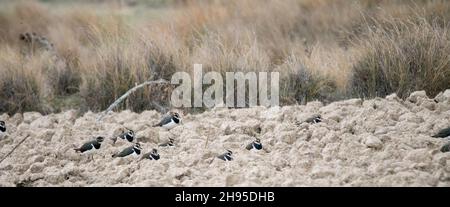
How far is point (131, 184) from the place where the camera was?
228 inches

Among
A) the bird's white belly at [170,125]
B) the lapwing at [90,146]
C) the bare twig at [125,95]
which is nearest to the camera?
the lapwing at [90,146]

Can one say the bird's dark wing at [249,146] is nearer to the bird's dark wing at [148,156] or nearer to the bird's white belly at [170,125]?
the bird's dark wing at [148,156]

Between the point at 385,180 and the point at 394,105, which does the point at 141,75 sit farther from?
the point at 385,180

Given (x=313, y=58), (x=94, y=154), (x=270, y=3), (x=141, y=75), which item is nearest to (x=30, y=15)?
(x=270, y=3)

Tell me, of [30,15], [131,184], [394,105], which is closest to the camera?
[131,184]

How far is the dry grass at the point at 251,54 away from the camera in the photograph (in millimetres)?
7910

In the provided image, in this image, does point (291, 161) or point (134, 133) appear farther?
point (134, 133)

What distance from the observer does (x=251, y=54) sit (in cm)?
857

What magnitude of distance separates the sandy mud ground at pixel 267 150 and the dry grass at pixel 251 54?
843 mm

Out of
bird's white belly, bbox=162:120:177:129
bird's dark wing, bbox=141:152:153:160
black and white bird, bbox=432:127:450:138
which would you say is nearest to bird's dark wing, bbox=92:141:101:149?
bird's dark wing, bbox=141:152:153:160

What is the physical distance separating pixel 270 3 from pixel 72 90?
12.8 feet

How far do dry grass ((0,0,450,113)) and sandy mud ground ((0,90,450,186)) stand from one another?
2.77 feet

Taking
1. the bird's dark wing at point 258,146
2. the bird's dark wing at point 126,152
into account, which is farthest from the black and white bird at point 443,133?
the bird's dark wing at point 126,152
